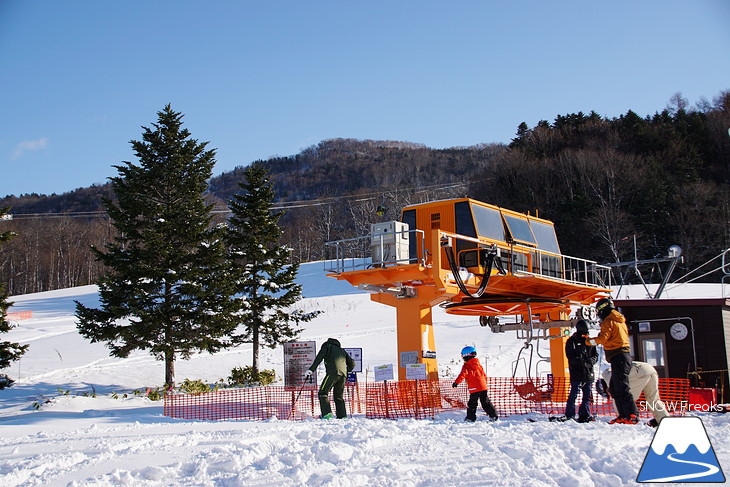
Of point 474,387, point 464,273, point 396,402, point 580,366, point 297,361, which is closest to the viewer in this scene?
point 580,366

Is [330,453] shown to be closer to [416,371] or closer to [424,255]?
[416,371]

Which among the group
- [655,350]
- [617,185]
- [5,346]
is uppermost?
[617,185]

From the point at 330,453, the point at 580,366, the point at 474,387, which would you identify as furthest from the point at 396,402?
the point at 330,453

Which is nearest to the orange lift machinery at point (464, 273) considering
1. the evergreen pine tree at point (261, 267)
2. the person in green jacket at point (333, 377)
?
the person in green jacket at point (333, 377)

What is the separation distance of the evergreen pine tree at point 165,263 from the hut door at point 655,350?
13.5 meters

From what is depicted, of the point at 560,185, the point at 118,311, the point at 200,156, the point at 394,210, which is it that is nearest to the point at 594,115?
the point at 560,185

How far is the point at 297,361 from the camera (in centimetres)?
1953

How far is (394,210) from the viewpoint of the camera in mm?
76250

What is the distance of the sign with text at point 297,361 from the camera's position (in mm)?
19494

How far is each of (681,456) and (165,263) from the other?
→ 1978cm

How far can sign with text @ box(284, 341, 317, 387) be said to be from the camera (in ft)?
64.0

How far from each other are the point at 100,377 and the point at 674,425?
2457 centimetres

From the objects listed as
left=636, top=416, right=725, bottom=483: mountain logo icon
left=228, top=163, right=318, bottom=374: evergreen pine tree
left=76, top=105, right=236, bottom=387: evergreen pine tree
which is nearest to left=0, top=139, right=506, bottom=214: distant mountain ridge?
left=228, top=163, right=318, bottom=374: evergreen pine tree

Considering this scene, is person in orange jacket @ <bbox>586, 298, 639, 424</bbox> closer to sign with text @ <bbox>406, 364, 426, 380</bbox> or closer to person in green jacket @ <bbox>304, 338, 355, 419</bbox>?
person in green jacket @ <bbox>304, 338, 355, 419</bbox>
